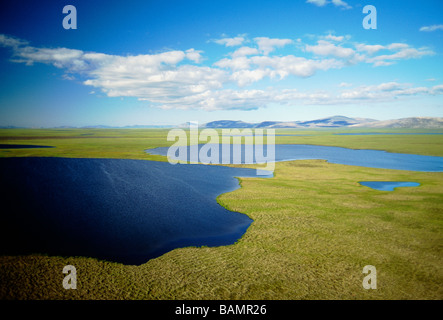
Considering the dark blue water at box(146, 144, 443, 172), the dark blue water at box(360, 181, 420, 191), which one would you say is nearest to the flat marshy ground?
the dark blue water at box(360, 181, 420, 191)

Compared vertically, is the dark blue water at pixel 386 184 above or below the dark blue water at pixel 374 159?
below

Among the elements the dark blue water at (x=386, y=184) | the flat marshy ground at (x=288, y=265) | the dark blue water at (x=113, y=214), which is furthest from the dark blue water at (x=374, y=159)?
the flat marshy ground at (x=288, y=265)

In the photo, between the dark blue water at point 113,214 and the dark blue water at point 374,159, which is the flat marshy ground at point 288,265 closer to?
the dark blue water at point 113,214

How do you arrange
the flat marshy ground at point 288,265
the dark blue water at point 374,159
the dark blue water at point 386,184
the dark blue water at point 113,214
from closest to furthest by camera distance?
the flat marshy ground at point 288,265 < the dark blue water at point 113,214 < the dark blue water at point 386,184 < the dark blue water at point 374,159

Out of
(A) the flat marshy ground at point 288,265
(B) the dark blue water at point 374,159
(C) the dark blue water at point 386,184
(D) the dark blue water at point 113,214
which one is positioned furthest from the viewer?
(B) the dark blue water at point 374,159

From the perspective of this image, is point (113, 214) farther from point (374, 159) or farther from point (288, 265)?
point (374, 159)
